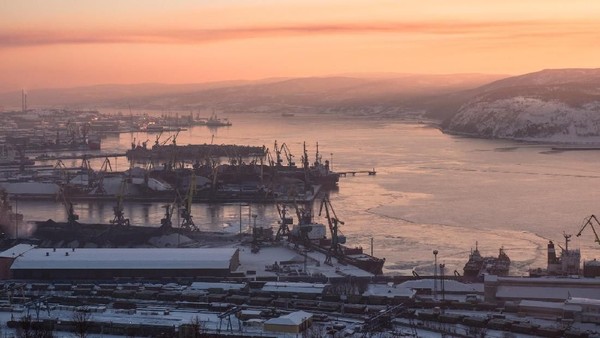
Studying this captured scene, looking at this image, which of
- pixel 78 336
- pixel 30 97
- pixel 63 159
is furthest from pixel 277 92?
pixel 78 336

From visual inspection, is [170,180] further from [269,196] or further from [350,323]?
[350,323]

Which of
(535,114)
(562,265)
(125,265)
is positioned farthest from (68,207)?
(535,114)

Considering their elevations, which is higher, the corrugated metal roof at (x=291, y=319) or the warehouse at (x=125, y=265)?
the corrugated metal roof at (x=291, y=319)

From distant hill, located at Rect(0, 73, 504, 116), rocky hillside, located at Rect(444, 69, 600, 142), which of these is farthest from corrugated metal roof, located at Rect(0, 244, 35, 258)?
distant hill, located at Rect(0, 73, 504, 116)

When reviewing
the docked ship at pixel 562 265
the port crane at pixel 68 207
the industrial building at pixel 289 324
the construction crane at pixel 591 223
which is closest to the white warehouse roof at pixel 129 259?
the industrial building at pixel 289 324

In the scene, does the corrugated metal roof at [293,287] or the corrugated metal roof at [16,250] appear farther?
the corrugated metal roof at [16,250]

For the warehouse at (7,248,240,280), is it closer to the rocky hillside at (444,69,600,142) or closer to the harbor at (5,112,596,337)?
the harbor at (5,112,596,337)

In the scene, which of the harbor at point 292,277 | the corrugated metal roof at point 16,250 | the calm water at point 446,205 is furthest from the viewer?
the calm water at point 446,205

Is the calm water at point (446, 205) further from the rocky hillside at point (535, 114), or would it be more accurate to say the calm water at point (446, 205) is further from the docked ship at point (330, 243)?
the rocky hillside at point (535, 114)
